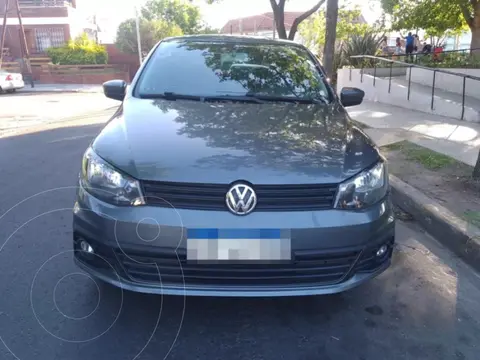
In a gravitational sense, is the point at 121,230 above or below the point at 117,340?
above

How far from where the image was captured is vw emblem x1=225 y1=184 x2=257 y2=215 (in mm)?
2393

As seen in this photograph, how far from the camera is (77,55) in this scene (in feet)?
96.2

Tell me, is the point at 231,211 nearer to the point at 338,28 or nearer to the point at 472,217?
the point at 472,217

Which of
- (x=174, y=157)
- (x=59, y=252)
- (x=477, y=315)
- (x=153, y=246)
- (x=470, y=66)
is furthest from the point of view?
(x=470, y=66)

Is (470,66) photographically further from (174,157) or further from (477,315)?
(174,157)

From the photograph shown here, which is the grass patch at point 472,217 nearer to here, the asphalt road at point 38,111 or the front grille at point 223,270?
the front grille at point 223,270

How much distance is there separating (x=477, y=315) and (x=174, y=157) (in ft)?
6.87

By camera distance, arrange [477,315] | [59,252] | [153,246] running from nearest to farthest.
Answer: [153,246] → [477,315] → [59,252]

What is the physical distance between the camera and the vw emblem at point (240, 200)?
2.39m

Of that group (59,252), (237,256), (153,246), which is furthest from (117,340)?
(59,252)

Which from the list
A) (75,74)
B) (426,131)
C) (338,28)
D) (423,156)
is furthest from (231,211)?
(75,74)

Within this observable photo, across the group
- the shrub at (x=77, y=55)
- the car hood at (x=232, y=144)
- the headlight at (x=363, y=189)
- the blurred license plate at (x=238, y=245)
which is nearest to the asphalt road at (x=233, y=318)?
the blurred license plate at (x=238, y=245)

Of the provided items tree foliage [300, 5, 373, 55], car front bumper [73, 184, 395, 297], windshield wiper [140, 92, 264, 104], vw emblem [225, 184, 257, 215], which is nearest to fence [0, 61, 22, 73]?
tree foliage [300, 5, 373, 55]

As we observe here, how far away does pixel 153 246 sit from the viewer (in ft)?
7.85
